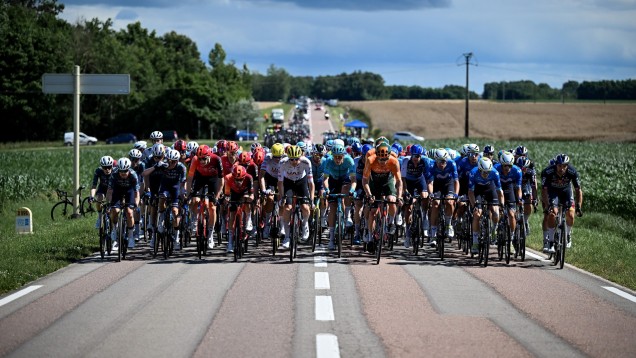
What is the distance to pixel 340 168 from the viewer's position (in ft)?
56.1

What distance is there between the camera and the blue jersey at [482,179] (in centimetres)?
1607

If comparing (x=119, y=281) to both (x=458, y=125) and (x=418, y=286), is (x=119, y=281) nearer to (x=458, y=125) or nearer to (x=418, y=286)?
(x=418, y=286)

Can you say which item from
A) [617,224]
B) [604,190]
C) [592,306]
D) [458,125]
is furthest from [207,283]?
[458,125]

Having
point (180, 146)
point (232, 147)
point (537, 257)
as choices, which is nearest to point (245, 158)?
point (232, 147)

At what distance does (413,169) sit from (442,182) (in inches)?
25.5

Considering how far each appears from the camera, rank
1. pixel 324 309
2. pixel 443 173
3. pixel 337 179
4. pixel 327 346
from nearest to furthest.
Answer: pixel 327 346 < pixel 324 309 < pixel 337 179 < pixel 443 173

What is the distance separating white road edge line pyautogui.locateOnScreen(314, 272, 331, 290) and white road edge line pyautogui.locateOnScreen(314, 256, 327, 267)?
1.06 meters

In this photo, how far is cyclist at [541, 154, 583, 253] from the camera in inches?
625

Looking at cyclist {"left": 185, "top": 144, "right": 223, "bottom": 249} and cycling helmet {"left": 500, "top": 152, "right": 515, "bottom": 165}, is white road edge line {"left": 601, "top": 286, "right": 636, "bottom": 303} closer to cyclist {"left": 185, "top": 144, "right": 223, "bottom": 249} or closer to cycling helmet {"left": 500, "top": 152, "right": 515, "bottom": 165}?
cycling helmet {"left": 500, "top": 152, "right": 515, "bottom": 165}

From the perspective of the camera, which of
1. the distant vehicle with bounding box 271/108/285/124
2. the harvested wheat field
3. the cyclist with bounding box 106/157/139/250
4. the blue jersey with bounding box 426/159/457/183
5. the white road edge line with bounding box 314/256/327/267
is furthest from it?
the distant vehicle with bounding box 271/108/285/124

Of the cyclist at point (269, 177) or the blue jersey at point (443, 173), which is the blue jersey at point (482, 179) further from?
the cyclist at point (269, 177)

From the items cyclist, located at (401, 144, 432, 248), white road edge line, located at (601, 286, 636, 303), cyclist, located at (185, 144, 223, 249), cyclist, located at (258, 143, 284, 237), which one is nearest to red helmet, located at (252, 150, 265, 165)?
cyclist, located at (258, 143, 284, 237)

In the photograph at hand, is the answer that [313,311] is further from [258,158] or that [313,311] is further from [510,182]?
[258,158]

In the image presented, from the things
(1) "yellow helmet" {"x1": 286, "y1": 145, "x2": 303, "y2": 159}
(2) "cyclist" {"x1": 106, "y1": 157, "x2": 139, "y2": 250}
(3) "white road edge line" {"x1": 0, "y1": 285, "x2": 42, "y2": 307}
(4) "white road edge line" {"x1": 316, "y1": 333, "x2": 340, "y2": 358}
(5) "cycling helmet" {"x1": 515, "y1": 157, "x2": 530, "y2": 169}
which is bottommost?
(3) "white road edge line" {"x1": 0, "y1": 285, "x2": 42, "y2": 307}
